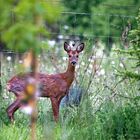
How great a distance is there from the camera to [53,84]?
34.0 feet

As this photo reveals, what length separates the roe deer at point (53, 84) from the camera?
10.1 metres

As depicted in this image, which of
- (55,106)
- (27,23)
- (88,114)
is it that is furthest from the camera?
(55,106)

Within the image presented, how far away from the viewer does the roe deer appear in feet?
33.2

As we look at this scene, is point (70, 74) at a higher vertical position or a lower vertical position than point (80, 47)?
lower

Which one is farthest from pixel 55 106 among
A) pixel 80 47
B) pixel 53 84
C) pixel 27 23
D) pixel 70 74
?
pixel 27 23

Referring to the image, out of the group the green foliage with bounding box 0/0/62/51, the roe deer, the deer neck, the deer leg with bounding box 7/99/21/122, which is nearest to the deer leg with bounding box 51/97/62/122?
the roe deer

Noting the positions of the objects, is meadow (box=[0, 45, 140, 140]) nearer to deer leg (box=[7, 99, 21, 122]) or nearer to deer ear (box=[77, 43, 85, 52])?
deer leg (box=[7, 99, 21, 122])

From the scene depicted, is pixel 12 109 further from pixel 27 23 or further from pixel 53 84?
pixel 27 23

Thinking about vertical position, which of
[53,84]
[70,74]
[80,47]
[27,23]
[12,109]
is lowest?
[12,109]

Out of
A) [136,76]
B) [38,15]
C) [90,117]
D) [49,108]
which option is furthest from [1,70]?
[38,15]

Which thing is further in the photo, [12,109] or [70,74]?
[70,74]

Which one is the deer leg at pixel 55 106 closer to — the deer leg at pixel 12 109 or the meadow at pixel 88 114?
the meadow at pixel 88 114

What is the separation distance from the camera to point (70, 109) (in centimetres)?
988

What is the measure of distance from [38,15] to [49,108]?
551cm
